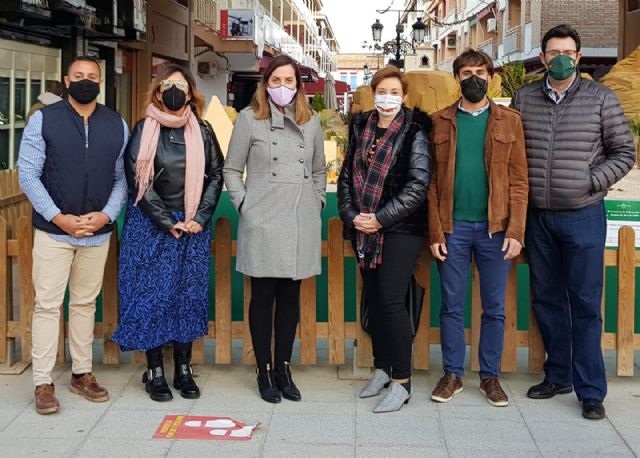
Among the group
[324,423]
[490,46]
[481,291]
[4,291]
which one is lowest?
[324,423]

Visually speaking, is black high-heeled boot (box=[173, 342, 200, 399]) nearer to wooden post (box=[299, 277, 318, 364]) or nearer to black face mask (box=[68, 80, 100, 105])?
wooden post (box=[299, 277, 318, 364])

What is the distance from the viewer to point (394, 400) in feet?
15.4

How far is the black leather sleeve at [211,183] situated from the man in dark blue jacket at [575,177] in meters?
1.69

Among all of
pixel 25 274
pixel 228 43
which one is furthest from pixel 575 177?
pixel 228 43

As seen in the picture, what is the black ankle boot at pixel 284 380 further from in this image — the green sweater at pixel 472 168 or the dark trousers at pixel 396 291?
the green sweater at pixel 472 168

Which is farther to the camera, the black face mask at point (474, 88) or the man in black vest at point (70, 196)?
the black face mask at point (474, 88)

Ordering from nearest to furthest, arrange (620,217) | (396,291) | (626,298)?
(396,291), (626,298), (620,217)

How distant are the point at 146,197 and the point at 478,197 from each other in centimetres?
177

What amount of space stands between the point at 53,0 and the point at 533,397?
6647mm

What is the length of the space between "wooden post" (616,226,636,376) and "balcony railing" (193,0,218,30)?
1584 cm

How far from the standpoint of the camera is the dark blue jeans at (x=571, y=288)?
15.0 feet

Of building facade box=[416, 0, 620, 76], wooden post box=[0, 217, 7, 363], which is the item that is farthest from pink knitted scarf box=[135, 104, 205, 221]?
building facade box=[416, 0, 620, 76]

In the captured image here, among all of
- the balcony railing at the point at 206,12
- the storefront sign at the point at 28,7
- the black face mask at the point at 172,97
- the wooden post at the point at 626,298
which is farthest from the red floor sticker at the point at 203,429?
the balcony railing at the point at 206,12

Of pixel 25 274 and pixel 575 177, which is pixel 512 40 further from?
pixel 25 274
